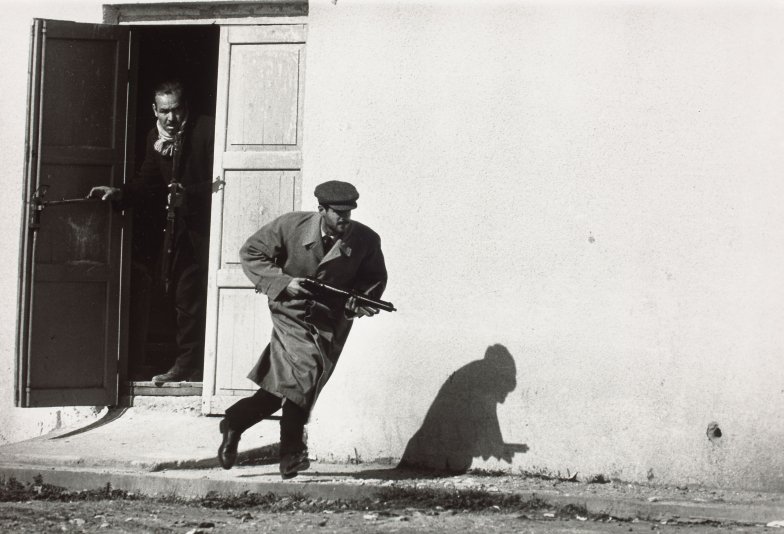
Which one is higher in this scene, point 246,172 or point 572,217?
point 246,172

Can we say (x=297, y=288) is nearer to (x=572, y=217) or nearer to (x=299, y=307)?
(x=299, y=307)

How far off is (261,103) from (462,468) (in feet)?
9.39

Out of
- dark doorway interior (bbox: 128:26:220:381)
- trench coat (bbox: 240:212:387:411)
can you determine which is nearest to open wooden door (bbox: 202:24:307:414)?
dark doorway interior (bbox: 128:26:220:381)

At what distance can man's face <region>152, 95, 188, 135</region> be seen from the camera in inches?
368

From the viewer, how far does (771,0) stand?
7.18 m

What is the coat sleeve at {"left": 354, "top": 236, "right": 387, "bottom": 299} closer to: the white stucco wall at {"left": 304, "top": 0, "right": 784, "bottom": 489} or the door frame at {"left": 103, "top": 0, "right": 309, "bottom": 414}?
the white stucco wall at {"left": 304, "top": 0, "right": 784, "bottom": 489}

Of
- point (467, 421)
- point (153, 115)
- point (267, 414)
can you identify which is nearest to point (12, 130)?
A: point (153, 115)

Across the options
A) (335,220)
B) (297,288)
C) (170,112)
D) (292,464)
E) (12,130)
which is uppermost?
(170,112)

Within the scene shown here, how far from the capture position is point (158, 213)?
9.82m

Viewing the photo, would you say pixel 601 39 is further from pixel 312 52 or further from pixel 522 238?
pixel 312 52

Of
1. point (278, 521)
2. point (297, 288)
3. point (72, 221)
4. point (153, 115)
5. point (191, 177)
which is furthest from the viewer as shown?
point (153, 115)

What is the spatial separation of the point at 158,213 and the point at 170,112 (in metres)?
0.89

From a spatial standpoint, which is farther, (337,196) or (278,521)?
(337,196)

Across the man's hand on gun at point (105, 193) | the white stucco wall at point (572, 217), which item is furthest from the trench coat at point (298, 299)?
the man's hand on gun at point (105, 193)
